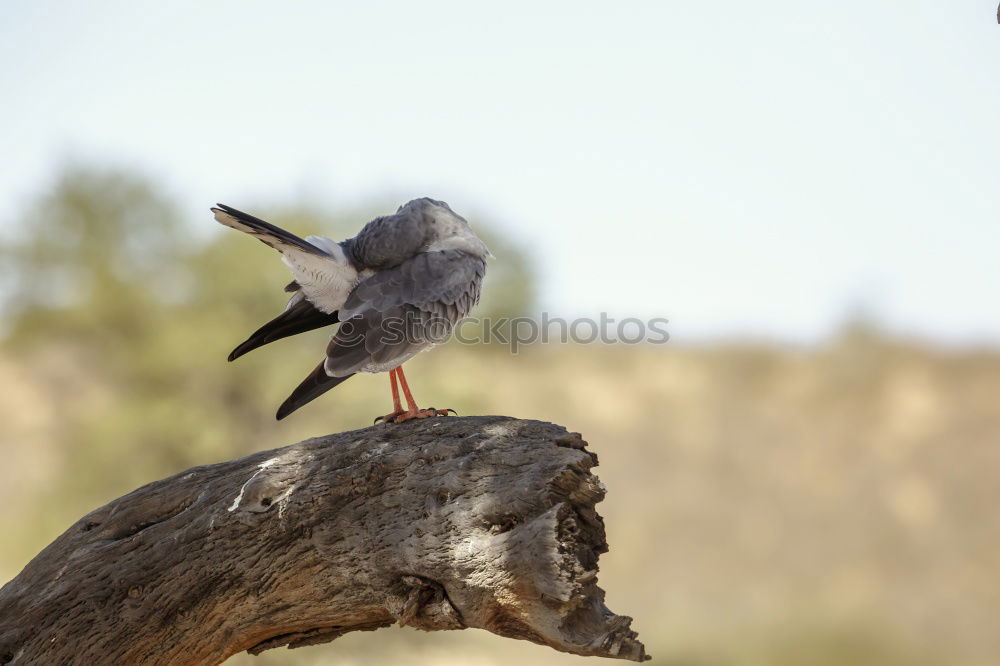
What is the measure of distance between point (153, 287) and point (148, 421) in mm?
3425

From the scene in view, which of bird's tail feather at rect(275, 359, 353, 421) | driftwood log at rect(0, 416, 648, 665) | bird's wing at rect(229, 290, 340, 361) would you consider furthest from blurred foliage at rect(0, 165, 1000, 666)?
driftwood log at rect(0, 416, 648, 665)

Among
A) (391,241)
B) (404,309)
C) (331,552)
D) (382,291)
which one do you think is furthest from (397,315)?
(331,552)

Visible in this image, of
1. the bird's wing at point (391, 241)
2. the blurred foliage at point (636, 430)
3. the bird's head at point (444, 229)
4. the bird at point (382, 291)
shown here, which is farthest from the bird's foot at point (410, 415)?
the blurred foliage at point (636, 430)

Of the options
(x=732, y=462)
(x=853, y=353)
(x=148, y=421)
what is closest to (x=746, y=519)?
(x=732, y=462)

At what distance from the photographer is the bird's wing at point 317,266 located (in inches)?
179

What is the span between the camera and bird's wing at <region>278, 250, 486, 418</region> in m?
4.59

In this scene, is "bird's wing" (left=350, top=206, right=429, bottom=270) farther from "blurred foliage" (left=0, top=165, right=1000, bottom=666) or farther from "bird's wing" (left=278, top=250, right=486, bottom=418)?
"blurred foliage" (left=0, top=165, right=1000, bottom=666)

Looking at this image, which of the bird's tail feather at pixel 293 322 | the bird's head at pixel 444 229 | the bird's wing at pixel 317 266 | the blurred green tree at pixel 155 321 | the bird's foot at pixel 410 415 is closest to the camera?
the bird's foot at pixel 410 415

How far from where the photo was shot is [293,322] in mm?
4938

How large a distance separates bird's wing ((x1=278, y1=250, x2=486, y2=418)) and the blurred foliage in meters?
8.34

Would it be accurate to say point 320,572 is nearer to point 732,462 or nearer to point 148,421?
point 148,421

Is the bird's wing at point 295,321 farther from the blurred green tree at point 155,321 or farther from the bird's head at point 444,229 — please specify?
the blurred green tree at point 155,321

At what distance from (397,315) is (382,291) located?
0.20m

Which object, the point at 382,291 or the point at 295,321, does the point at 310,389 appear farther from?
the point at 382,291
